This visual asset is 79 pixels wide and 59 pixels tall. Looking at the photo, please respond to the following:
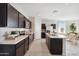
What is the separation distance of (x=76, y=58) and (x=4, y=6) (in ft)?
7.27

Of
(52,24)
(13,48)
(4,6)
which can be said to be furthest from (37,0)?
(52,24)

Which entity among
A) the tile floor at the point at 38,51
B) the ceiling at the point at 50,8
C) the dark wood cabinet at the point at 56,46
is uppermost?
the ceiling at the point at 50,8

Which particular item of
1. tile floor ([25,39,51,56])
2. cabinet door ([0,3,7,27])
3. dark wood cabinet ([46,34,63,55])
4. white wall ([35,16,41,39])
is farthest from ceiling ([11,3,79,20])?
white wall ([35,16,41,39])

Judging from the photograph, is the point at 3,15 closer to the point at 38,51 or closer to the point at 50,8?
the point at 38,51

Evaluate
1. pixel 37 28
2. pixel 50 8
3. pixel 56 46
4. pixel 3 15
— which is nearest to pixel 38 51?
pixel 56 46

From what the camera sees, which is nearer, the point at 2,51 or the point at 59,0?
the point at 59,0

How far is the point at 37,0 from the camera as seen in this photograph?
0.83m

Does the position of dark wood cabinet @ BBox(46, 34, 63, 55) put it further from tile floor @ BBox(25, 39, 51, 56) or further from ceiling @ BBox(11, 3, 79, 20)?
ceiling @ BBox(11, 3, 79, 20)

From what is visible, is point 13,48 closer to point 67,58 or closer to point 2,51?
point 2,51

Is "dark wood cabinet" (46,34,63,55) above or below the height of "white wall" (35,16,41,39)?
below

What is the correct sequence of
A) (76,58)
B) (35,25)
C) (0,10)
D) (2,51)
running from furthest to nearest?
(35,25), (2,51), (0,10), (76,58)

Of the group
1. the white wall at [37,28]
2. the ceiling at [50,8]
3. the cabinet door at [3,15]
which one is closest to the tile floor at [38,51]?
the ceiling at [50,8]

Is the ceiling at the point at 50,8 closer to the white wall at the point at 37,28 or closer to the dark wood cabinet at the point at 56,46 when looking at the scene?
the dark wood cabinet at the point at 56,46

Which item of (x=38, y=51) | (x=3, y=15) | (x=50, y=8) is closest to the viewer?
(x=3, y=15)
